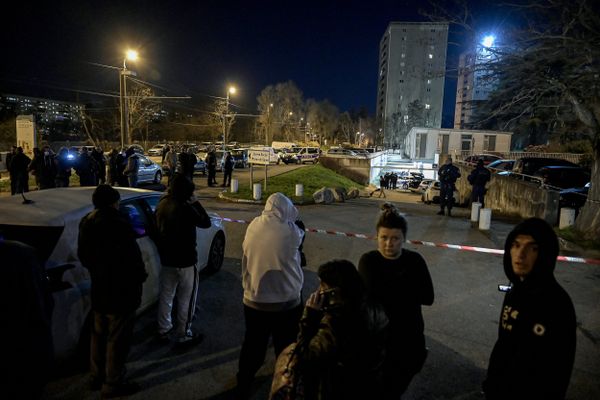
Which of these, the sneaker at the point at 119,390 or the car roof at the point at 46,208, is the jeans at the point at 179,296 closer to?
the sneaker at the point at 119,390

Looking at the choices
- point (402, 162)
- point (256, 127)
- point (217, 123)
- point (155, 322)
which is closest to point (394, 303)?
point (155, 322)

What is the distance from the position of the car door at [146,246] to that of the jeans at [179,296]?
1.11ft

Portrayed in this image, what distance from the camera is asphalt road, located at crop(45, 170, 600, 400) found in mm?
3895

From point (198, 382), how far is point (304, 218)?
920 cm

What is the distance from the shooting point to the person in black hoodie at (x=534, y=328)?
2100 mm

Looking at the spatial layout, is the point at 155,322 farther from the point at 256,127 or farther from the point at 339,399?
the point at 256,127

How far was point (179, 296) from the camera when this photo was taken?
453cm

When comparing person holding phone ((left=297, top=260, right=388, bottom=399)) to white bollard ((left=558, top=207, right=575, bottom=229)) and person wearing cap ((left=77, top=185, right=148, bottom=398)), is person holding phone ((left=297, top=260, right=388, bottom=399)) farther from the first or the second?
white bollard ((left=558, top=207, right=575, bottom=229))

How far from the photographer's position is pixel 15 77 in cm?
5866

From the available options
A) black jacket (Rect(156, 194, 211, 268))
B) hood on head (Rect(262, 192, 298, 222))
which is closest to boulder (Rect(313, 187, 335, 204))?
black jacket (Rect(156, 194, 211, 268))

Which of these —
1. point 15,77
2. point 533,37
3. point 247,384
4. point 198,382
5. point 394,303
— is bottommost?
point 198,382

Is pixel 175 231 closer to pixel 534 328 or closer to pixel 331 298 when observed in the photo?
pixel 331 298

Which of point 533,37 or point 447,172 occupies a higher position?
point 533,37

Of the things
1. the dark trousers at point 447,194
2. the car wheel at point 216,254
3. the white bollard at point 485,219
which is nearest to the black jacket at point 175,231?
the car wheel at point 216,254
